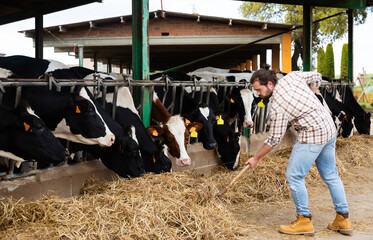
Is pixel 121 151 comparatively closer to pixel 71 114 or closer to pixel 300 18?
pixel 71 114

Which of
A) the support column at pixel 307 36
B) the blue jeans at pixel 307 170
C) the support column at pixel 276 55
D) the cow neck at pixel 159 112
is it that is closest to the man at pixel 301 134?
the blue jeans at pixel 307 170

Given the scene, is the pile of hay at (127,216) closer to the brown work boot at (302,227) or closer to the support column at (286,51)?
the brown work boot at (302,227)

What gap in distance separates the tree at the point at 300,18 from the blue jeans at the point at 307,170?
19137mm

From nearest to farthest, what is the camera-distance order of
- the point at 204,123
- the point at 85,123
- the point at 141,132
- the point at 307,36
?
the point at 85,123
the point at 141,132
the point at 204,123
the point at 307,36

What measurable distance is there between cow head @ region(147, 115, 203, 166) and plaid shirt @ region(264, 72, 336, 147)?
1809mm

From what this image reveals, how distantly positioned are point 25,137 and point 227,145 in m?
4.02

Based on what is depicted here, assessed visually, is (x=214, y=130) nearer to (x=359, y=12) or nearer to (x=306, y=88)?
(x=306, y=88)

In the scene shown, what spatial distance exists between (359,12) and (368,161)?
16.6 meters

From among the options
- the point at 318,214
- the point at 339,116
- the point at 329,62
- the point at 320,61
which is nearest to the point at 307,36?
the point at 339,116

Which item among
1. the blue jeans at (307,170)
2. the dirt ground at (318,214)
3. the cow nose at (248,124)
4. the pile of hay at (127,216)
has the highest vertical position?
the cow nose at (248,124)

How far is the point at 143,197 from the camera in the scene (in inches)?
168

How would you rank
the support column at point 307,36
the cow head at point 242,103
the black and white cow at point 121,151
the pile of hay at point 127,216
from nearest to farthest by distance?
the pile of hay at point 127,216 → the black and white cow at point 121,151 → the cow head at point 242,103 → the support column at point 307,36

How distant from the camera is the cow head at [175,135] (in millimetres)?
5859

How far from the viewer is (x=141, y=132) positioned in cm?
569
